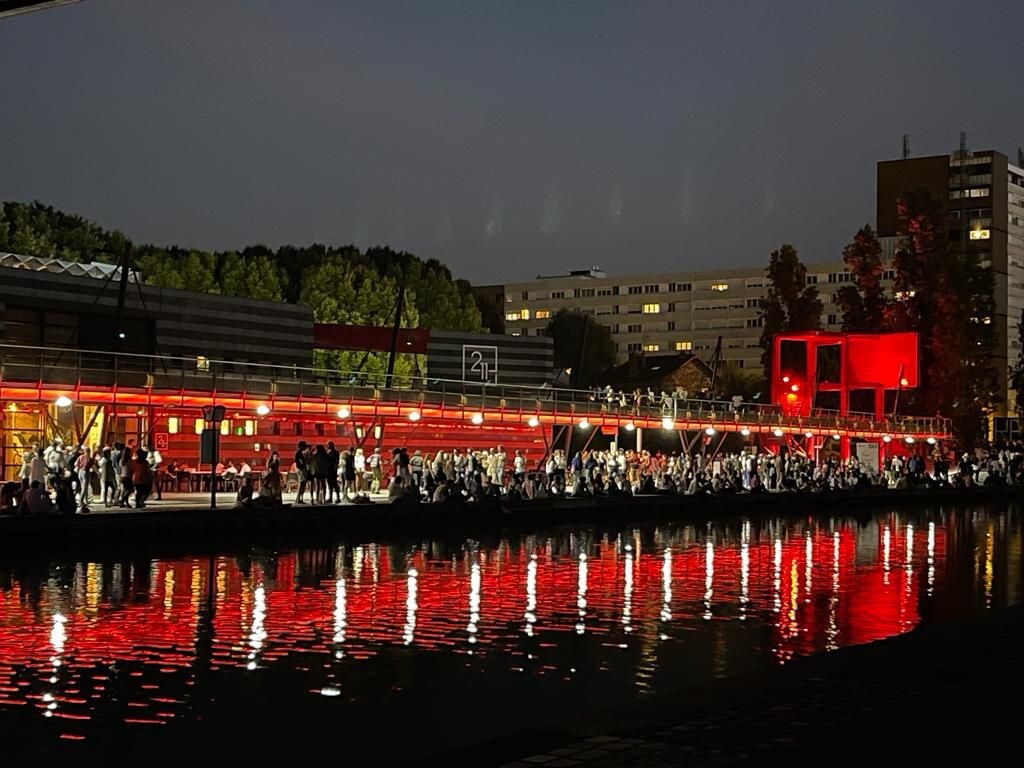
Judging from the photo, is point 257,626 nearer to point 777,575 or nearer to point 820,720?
point 820,720

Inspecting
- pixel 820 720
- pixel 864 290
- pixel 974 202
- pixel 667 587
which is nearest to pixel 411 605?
pixel 667 587

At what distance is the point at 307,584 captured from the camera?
22328 mm

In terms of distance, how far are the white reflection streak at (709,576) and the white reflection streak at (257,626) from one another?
18.4ft

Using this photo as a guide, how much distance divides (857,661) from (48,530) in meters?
19.7

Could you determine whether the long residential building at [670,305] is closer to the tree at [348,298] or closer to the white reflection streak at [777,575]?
the tree at [348,298]

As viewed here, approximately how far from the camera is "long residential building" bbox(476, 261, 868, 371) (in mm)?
179125

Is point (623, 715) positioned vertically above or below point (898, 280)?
below

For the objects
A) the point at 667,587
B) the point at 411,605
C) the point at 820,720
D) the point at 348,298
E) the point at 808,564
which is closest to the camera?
the point at 820,720

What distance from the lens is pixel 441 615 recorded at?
61.3 ft

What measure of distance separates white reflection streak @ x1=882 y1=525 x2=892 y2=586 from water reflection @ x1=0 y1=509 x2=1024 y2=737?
10 centimetres

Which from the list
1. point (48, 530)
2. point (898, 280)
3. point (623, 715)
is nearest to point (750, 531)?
point (48, 530)

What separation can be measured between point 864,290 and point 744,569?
81683 mm

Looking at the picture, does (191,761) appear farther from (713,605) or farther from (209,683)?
(713,605)

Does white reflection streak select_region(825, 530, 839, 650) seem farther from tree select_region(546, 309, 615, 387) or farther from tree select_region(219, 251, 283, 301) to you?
tree select_region(546, 309, 615, 387)
